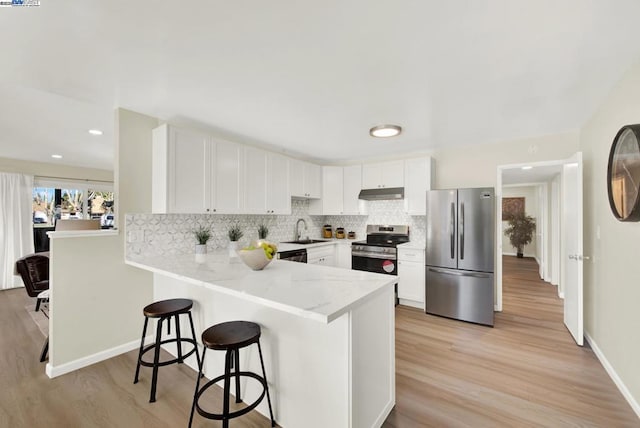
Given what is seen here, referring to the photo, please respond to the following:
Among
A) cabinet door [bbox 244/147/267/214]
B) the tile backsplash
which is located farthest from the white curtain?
cabinet door [bbox 244/147/267/214]

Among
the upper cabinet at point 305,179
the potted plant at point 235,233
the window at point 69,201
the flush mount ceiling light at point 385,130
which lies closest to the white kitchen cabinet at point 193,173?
the potted plant at point 235,233

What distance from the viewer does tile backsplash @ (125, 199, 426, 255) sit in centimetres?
280

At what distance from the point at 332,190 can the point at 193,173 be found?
258cm

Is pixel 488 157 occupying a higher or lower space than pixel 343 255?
higher

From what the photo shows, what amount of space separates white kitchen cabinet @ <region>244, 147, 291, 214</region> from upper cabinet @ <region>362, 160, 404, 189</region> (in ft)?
4.52

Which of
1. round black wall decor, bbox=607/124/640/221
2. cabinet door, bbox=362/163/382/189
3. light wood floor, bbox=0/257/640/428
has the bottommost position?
light wood floor, bbox=0/257/640/428

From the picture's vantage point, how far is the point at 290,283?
171 centimetres

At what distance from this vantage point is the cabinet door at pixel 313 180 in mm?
4621

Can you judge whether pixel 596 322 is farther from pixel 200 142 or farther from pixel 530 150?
pixel 200 142

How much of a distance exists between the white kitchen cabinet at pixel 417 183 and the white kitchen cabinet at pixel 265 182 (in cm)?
186

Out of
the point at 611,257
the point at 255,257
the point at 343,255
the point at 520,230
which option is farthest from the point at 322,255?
the point at 520,230

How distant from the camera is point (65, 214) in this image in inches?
229

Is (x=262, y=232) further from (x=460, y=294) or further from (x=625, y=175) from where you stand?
(x=625, y=175)

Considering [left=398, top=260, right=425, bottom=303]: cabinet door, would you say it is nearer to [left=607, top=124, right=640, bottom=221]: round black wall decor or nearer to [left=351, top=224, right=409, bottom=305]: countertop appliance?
[left=351, top=224, right=409, bottom=305]: countertop appliance
